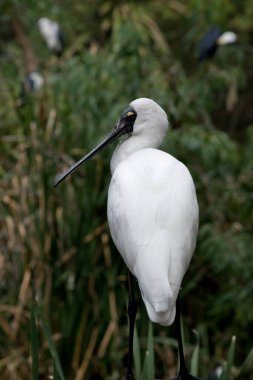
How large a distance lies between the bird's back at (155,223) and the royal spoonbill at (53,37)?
3949mm

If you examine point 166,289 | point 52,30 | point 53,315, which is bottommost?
point 52,30

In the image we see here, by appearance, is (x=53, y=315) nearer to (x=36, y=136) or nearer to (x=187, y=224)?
(x=36, y=136)

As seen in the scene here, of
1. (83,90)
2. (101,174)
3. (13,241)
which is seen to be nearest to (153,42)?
(83,90)

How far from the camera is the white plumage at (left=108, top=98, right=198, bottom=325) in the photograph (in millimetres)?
1553

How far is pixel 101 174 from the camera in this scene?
11.6 ft

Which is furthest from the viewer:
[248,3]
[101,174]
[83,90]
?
[248,3]

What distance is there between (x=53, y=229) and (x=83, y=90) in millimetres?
866

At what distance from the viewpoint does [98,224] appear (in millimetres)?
3510

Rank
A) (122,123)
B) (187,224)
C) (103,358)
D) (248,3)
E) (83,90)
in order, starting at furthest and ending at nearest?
(248,3), (83,90), (103,358), (122,123), (187,224)

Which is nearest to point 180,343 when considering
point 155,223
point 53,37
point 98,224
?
point 155,223

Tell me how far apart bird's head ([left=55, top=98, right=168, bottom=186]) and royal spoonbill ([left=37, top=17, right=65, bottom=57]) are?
12.4 feet

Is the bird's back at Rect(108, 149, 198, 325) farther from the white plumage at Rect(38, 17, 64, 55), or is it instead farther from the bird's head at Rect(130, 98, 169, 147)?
the white plumage at Rect(38, 17, 64, 55)

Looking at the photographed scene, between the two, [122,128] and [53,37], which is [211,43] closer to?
[53,37]

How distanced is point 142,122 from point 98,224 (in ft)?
5.69
